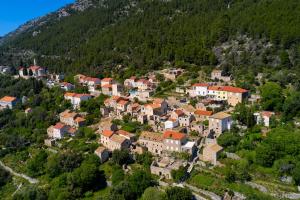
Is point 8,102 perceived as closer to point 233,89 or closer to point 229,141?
point 233,89

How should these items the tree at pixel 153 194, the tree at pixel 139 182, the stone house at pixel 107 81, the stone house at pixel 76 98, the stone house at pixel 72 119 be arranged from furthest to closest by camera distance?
1. the stone house at pixel 107 81
2. the stone house at pixel 76 98
3. the stone house at pixel 72 119
4. the tree at pixel 139 182
5. the tree at pixel 153 194

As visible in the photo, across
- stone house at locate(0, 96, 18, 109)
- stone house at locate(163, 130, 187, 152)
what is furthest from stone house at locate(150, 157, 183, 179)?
stone house at locate(0, 96, 18, 109)

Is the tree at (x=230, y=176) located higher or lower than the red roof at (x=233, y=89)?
lower

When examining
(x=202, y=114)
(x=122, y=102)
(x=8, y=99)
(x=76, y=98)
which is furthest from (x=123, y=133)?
(x=8, y=99)

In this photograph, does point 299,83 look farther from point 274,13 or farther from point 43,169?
point 43,169

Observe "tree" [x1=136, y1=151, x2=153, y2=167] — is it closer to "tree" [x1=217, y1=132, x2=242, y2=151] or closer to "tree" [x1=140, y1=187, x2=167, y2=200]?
"tree" [x1=140, y1=187, x2=167, y2=200]

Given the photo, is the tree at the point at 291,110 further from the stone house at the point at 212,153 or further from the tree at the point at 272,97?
the stone house at the point at 212,153

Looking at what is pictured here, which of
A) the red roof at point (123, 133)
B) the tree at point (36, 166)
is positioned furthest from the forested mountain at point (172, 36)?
the tree at point (36, 166)

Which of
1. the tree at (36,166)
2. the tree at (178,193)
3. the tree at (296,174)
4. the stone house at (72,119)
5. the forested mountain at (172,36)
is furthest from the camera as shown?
the forested mountain at (172,36)
